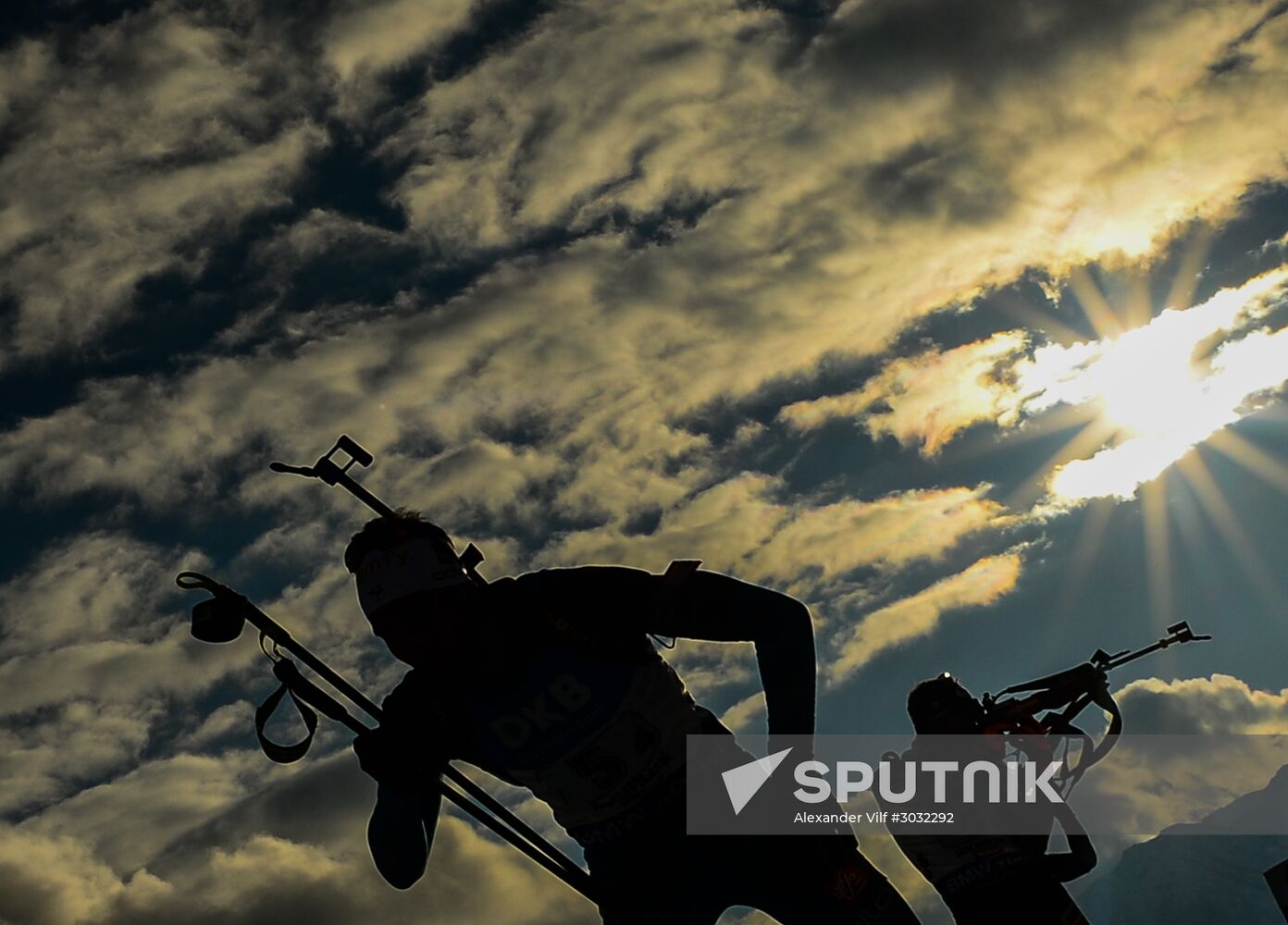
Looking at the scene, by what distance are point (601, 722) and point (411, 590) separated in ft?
3.67

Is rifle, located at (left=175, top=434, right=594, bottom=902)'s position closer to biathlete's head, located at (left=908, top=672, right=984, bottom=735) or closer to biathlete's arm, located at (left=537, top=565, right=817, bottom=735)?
biathlete's arm, located at (left=537, top=565, right=817, bottom=735)

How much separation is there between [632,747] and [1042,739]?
5186 mm

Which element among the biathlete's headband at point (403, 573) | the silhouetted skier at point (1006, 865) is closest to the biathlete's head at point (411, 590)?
the biathlete's headband at point (403, 573)

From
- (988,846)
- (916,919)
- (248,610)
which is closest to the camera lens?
(916,919)

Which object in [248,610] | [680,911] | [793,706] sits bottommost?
[680,911]

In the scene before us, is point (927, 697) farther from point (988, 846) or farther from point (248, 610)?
point (248, 610)

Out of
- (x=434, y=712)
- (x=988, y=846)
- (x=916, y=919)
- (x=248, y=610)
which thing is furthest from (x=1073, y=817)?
(x=248, y=610)

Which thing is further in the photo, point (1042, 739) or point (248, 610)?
point (1042, 739)

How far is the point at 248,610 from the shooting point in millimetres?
5289

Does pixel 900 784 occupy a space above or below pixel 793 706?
below

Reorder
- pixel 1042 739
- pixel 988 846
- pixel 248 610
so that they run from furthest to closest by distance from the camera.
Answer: pixel 1042 739, pixel 988 846, pixel 248 610

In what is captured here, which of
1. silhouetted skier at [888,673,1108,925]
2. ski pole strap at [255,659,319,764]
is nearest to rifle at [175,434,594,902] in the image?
ski pole strap at [255,659,319,764]

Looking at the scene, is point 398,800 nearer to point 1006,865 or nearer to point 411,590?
point 411,590

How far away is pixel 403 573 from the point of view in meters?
5.37
